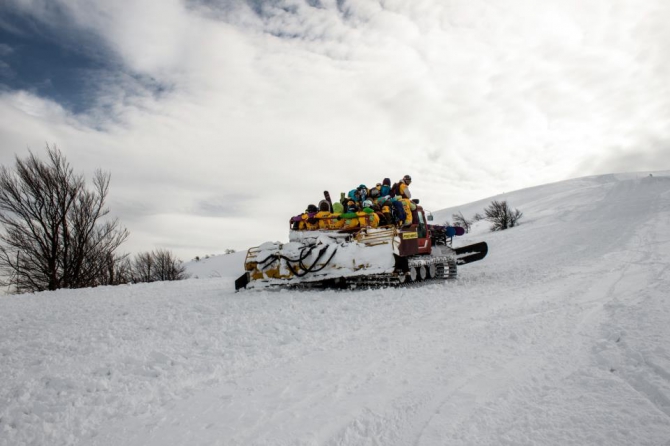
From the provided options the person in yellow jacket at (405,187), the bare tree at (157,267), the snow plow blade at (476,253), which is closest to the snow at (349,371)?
the person in yellow jacket at (405,187)

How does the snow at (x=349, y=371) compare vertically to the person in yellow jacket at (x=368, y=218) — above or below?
below

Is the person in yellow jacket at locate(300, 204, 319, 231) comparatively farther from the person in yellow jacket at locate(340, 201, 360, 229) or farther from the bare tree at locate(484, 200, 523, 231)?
the bare tree at locate(484, 200, 523, 231)

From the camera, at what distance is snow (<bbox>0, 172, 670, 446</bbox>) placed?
2.38 meters

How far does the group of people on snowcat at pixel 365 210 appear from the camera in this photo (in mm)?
9844

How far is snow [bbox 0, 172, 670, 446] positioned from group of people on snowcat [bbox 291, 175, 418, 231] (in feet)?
10.9

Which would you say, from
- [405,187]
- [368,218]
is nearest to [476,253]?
[405,187]

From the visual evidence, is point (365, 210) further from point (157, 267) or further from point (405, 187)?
point (157, 267)

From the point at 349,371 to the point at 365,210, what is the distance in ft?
22.0

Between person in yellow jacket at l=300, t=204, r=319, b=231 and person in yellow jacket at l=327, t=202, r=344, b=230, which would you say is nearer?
person in yellow jacket at l=327, t=202, r=344, b=230

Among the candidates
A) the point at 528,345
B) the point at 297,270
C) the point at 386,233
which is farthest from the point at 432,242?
the point at 528,345

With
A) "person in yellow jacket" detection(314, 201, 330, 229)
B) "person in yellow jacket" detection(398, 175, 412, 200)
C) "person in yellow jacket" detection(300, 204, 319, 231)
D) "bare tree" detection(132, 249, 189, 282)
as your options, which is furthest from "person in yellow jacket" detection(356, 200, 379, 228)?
"bare tree" detection(132, 249, 189, 282)

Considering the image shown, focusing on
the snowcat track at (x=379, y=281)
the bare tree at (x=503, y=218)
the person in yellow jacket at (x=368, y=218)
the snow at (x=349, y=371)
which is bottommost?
the snow at (x=349, y=371)

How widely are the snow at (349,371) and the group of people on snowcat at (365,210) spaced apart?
3.33 meters

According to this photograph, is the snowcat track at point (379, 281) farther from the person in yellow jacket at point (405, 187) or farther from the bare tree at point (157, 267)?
the bare tree at point (157, 267)
